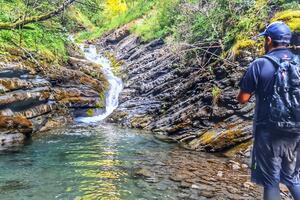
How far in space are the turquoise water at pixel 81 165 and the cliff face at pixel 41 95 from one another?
2.49ft

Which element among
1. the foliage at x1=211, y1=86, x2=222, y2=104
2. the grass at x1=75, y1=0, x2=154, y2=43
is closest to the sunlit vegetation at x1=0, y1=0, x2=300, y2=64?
the foliage at x1=211, y1=86, x2=222, y2=104

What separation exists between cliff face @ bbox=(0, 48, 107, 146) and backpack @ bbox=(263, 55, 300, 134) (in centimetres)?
759

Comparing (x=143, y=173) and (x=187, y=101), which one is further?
(x=187, y=101)

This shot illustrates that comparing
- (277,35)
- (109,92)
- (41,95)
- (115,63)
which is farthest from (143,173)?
(115,63)

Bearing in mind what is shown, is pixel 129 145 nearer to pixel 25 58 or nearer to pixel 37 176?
pixel 37 176

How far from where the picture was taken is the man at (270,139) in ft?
13.4

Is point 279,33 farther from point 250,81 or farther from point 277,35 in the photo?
point 250,81

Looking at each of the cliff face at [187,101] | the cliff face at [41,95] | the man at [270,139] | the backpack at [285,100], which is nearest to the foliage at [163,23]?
the cliff face at [187,101]

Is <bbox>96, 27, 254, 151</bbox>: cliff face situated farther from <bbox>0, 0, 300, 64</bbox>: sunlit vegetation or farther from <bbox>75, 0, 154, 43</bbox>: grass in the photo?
<bbox>75, 0, 154, 43</bbox>: grass

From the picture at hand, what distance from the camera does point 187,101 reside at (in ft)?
41.8

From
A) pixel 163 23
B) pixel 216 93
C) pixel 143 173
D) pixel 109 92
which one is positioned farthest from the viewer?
pixel 163 23

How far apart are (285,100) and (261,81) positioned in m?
0.33

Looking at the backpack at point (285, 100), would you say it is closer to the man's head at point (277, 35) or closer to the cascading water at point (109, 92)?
the man's head at point (277, 35)

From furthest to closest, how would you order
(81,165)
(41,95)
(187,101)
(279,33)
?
1. (41,95)
2. (187,101)
3. (81,165)
4. (279,33)
